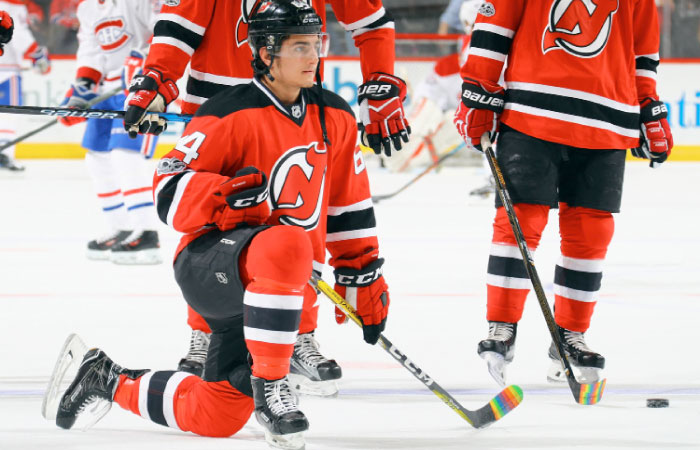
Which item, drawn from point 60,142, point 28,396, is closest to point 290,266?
point 28,396

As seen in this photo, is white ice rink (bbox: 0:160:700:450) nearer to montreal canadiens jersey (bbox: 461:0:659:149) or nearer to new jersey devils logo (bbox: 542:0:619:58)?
montreal canadiens jersey (bbox: 461:0:659:149)

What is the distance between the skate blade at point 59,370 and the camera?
6.96ft

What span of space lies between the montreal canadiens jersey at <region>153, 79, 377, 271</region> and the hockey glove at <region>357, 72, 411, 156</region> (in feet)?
0.91

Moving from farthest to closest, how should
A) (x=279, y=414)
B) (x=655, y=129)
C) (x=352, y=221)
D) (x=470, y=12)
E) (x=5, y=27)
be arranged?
(x=470, y=12), (x=5, y=27), (x=655, y=129), (x=352, y=221), (x=279, y=414)

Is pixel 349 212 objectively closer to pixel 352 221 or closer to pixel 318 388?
pixel 352 221

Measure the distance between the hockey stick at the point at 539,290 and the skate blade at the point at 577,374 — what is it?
93 mm

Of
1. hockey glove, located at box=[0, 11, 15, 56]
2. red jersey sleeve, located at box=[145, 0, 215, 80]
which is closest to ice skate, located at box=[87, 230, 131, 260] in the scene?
hockey glove, located at box=[0, 11, 15, 56]

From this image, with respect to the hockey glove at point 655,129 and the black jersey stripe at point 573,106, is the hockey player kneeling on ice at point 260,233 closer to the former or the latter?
the black jersey stripe at point 573,106

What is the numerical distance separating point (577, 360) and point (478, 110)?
2.03ft

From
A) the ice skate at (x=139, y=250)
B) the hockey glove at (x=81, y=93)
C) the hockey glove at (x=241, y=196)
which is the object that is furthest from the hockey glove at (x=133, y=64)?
the hockey glove at (x=241, y=196)

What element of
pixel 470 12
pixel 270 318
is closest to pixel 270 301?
pixel 270 318

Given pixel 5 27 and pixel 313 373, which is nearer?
pixel 313 373

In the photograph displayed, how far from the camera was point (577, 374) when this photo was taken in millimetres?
2557

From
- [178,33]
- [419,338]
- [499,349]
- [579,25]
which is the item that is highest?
[579,25]
